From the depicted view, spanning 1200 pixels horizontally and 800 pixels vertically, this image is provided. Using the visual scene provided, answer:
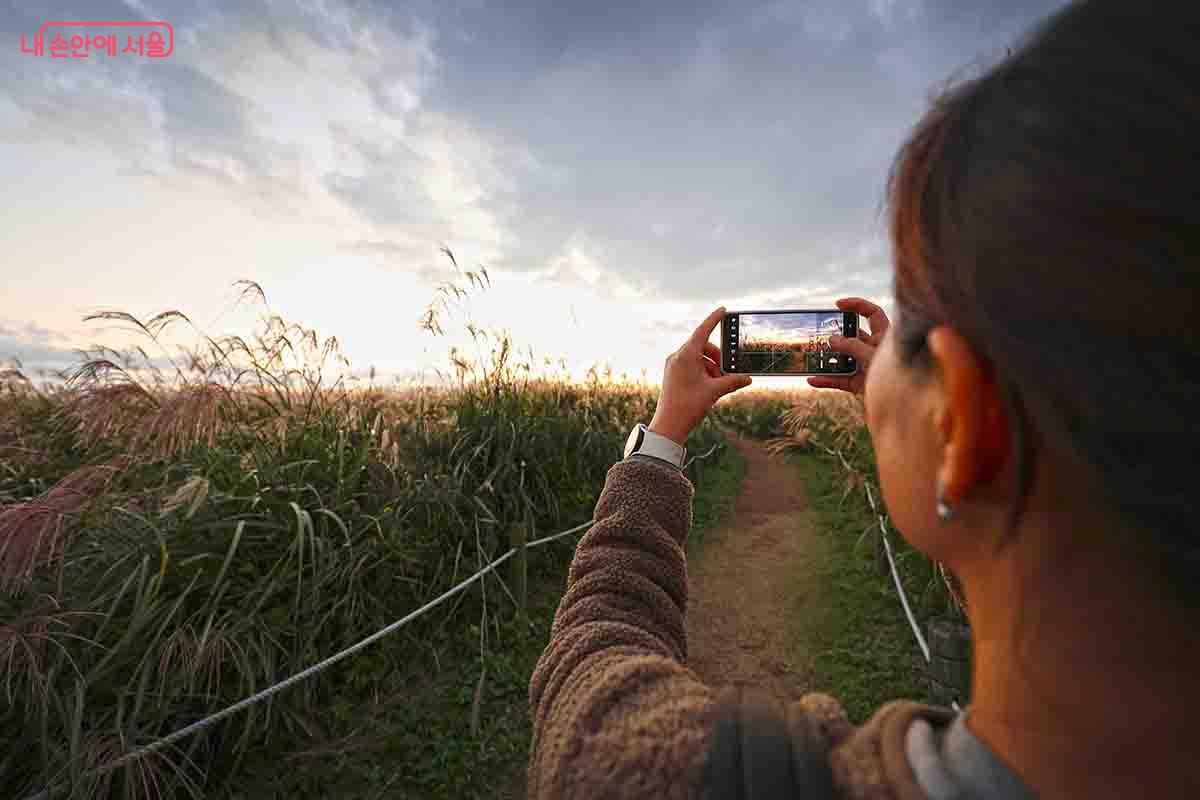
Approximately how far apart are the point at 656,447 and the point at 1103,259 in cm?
75

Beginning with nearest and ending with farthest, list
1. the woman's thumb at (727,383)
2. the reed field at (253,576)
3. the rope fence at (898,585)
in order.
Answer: the woman's thumb at (727,383) → the reed field at (253,576) → the rope fence at (898,585)

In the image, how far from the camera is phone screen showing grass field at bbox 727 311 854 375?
1.69m

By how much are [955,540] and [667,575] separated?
0.51 meters

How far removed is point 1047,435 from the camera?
53 cm

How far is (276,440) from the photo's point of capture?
3.59m

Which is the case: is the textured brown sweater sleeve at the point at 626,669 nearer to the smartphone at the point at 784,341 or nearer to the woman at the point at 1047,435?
the woman at the point at 1047,435

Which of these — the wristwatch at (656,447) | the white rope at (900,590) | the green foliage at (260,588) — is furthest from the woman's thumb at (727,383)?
the white rope at (900,590)

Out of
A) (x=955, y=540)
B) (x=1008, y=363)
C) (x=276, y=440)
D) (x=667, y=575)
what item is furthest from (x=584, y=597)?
(x=276, y=440)

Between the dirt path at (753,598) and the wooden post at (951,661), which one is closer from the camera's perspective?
the wooden post at (951,661)

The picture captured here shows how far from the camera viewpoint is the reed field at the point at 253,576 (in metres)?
2.35

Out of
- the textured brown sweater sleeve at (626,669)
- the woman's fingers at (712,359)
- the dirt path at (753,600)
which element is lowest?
the dirt path at (753,600)

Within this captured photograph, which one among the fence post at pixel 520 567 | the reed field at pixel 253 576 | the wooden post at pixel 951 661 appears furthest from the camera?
the fence post at pixel 520 567

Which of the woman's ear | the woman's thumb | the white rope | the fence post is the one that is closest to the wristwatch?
the woman's thumb

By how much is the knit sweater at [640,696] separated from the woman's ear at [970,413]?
259mm
